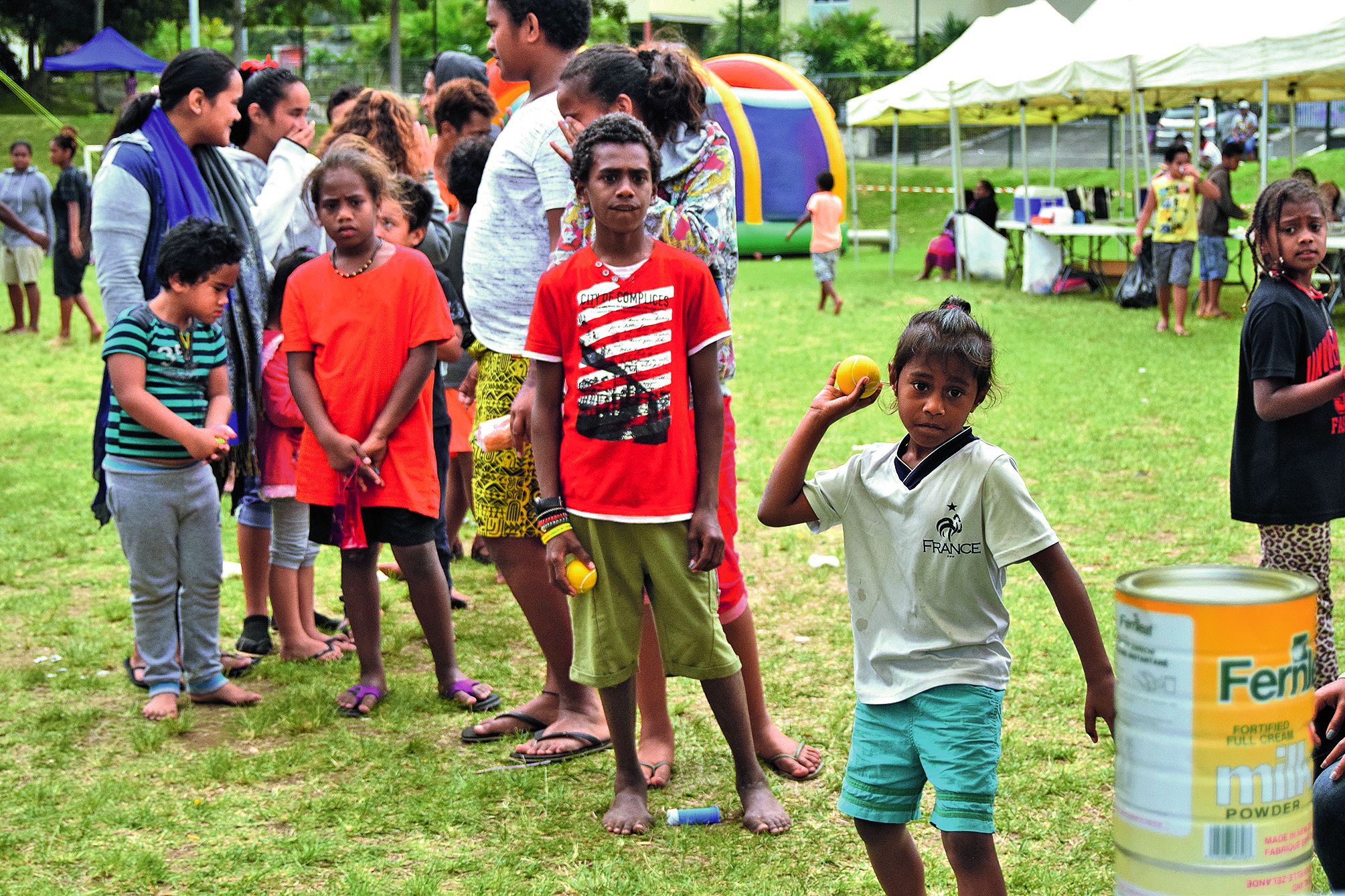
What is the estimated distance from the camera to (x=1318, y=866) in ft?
11.0

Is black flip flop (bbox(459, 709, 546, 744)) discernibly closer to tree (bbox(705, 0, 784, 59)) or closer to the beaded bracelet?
the beaded bracelet

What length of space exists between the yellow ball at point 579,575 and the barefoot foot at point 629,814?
25.5 inches

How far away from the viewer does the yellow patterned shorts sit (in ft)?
13.7

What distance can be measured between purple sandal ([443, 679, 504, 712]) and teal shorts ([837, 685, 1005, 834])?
211cm

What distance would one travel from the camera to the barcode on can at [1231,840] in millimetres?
1528

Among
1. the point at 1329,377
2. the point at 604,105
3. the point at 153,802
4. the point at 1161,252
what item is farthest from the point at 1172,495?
the point at 1161,252

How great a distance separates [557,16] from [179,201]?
1.59 m

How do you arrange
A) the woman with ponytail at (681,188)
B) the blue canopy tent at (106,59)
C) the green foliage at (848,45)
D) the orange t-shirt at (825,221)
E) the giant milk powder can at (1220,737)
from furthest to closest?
the green foliage at (848,45) < the blue canopy tent at (106,59) < the orange t-shirt at (825,221) < the woman with ponytail at (681,188) < the giant milk powder can at (1220,737)

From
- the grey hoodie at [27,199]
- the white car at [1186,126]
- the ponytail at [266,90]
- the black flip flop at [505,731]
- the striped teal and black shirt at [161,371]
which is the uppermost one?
the white car at [1186,126]

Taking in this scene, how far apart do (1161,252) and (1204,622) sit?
14.0m

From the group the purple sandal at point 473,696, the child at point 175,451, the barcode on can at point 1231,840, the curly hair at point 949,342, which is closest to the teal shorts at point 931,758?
the curly hair at point 949,342

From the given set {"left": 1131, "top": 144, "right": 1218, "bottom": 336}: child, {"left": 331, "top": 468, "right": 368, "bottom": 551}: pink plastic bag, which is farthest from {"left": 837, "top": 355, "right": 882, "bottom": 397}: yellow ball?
{"left": 1131, "top": 144, "right": 1218, "bottom": 336}: child

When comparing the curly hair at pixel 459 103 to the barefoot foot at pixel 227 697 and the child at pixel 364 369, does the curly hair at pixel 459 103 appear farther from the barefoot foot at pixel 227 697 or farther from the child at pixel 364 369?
the barefoot foot at pixel 227 697

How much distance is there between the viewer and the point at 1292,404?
4031 millimetres
